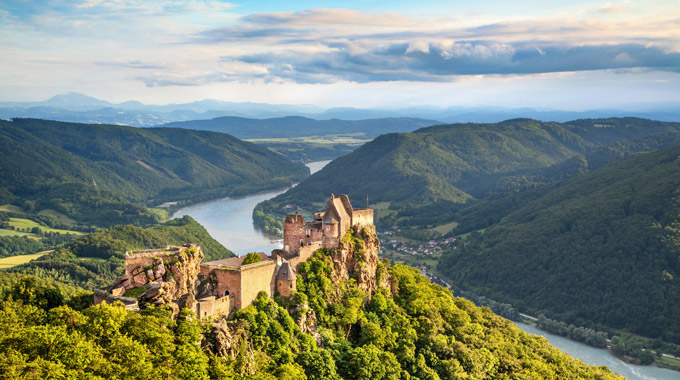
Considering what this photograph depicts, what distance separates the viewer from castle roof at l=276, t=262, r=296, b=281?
5641cm

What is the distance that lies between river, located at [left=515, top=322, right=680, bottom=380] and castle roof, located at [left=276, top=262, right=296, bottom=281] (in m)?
78.6

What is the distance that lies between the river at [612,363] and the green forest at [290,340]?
35939mm

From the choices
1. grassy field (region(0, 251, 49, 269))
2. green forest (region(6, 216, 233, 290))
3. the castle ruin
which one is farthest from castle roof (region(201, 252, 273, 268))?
grassy field (region(0, 251, 49, 269))

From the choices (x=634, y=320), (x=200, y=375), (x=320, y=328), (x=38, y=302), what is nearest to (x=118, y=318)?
(x=200, y=375)

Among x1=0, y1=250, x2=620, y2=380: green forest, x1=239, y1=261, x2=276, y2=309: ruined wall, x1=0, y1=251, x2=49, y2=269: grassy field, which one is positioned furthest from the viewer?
x1=0, y1=251, x2=49, y2=269: grassy field

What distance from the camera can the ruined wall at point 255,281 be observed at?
52.2 m

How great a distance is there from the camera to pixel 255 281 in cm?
5359

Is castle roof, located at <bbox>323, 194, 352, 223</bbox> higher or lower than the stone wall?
higher

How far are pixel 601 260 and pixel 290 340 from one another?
128 metres

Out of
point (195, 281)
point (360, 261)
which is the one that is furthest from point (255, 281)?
point (360, 261)

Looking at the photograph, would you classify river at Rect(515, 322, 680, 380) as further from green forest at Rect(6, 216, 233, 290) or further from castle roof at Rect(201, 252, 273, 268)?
castle roof at Rect(201, 252, 273, 268)

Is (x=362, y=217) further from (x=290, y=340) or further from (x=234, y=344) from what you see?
(x=234, y=344)

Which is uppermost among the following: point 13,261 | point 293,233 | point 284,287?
point 293,233

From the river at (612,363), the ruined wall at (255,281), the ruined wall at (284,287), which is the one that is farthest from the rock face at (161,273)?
the river at (612,363)
